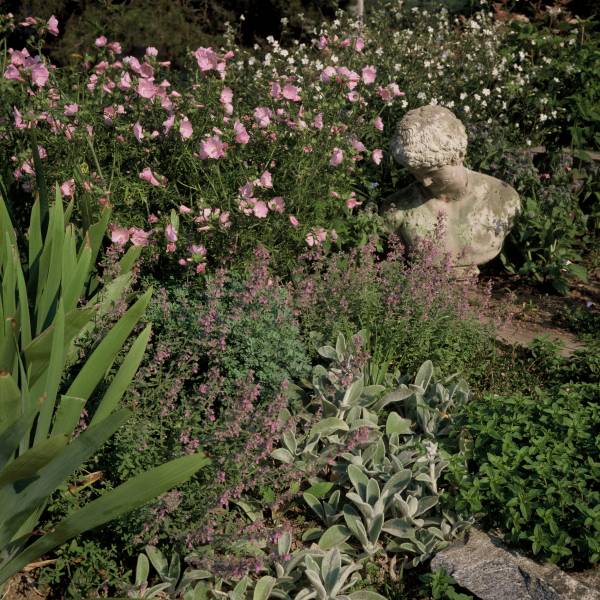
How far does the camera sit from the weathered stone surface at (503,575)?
9.09 feet

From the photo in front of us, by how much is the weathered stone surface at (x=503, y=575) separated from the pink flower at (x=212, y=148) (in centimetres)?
191

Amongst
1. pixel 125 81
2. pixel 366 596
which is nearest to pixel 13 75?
pixel 125 81

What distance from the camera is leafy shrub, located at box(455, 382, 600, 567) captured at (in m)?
2.82

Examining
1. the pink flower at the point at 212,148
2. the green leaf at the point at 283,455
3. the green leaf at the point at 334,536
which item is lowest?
the green leaf at the point at 334,536

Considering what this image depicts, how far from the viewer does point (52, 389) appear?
2539mm

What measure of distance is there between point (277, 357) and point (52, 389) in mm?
1062

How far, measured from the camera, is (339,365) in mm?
3562

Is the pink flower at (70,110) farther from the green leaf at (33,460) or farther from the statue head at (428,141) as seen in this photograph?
the green leaf at (33,460)

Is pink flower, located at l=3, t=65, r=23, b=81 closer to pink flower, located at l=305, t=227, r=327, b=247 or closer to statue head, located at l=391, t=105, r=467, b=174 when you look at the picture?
pink flower, located at l=305, t=227, r=327, b=247

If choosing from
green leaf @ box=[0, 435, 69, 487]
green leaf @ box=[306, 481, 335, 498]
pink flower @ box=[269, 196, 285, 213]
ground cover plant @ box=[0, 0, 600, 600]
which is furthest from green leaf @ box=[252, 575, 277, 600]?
pink flower @ box=[269, 196, 285, 213]

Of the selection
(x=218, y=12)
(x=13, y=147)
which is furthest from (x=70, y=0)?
(x=13, y=147)

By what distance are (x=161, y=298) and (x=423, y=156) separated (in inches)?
69.2

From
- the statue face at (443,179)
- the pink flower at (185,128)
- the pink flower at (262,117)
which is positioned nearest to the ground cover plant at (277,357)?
the pink flower at (185,128)

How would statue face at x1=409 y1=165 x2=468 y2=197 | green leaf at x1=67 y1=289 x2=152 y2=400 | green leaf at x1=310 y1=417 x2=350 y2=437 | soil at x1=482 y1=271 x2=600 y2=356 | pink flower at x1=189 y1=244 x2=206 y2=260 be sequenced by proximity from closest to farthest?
green leaf at x1=67 y1=289 x2=152 y2=400, green leaf at x1=310 y1=417 x2=350 y2=437, pink flower at x1=189 y1=244 x2=206 y2=260, soil at x1=482 y1=271 x2=600 y2=356, statue face at x1=409 y1=165 x2=468 y2=197
